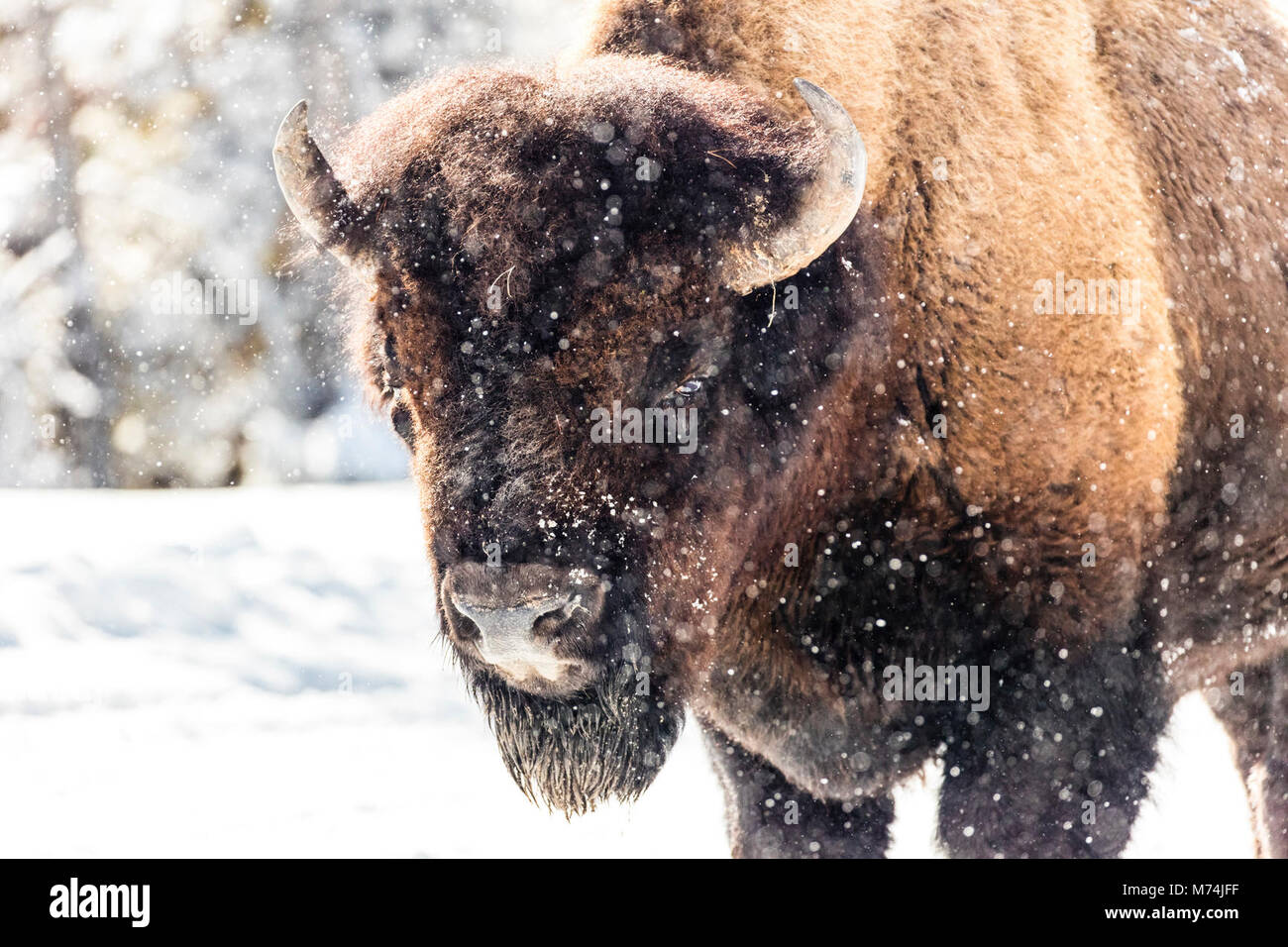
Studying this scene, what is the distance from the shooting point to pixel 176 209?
1003 centimetres

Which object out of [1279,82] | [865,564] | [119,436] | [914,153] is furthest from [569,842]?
[119,436]

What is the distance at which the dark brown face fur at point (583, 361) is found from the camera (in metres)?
1.95

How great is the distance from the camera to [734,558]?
7.58ft

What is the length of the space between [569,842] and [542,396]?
2249mm

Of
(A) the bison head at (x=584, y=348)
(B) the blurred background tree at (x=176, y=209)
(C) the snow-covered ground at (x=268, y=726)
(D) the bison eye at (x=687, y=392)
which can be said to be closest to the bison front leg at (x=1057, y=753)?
(C) the snow-covered ground at (x=268, y=726)

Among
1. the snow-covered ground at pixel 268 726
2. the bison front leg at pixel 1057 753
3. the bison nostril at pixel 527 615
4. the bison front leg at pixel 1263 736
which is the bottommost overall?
the snow-covered ground at pixel 268 726

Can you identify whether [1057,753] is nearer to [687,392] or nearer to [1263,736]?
[687,392]

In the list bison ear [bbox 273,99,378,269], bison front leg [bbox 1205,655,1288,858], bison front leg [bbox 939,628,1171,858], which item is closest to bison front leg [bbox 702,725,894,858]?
bison front leg [bbox 939,628,1171,858]

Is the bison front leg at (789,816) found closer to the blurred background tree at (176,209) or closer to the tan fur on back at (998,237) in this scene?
the tan fur on back at (998,237)

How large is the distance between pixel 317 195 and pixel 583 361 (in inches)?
27.9

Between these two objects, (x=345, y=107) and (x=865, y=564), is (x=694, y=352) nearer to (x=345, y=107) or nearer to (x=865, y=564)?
(x=865, y=564)

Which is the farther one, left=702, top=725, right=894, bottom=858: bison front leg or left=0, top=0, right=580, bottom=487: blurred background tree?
left=0, top=0, right=580, bottom=487: blurred background tree

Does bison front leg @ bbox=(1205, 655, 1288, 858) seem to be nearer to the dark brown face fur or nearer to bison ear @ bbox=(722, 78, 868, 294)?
the dark brown face fur

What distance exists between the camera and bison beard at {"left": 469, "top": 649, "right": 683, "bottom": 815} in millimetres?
2150
